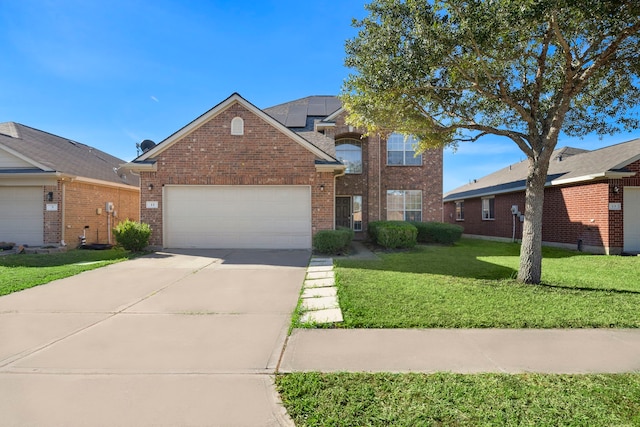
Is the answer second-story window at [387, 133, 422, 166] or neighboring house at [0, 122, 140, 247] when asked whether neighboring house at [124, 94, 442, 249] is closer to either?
neighboring house at [0, 122, 140, 247]

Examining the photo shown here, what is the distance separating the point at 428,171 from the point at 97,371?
15.6 meters

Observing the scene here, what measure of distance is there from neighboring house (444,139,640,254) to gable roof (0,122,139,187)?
17.8 metres

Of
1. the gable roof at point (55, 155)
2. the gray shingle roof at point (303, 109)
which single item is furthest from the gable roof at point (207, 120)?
the gray shingle roof at point (303, 109)

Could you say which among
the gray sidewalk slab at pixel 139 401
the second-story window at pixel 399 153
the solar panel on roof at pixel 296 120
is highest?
the solar panel on roof at pixel 296 120

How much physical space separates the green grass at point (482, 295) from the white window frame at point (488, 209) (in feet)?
30.4

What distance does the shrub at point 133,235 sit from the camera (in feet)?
36.7

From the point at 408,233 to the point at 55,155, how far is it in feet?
50.1

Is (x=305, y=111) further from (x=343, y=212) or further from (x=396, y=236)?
(x=396, y=236)

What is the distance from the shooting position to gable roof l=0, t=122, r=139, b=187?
12.5 metres

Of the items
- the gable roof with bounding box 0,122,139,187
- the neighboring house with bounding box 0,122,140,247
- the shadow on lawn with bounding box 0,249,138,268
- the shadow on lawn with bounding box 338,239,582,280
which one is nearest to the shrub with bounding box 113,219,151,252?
the shadow on lawn with bounding box 0,249,138,268

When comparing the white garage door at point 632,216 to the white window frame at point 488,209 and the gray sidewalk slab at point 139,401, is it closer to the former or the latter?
the white window frame at point 488,209

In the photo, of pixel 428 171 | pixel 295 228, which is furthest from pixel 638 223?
pixel 295 228

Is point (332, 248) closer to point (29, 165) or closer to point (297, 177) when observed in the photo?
point (297, 177)

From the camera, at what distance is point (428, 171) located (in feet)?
53.5
